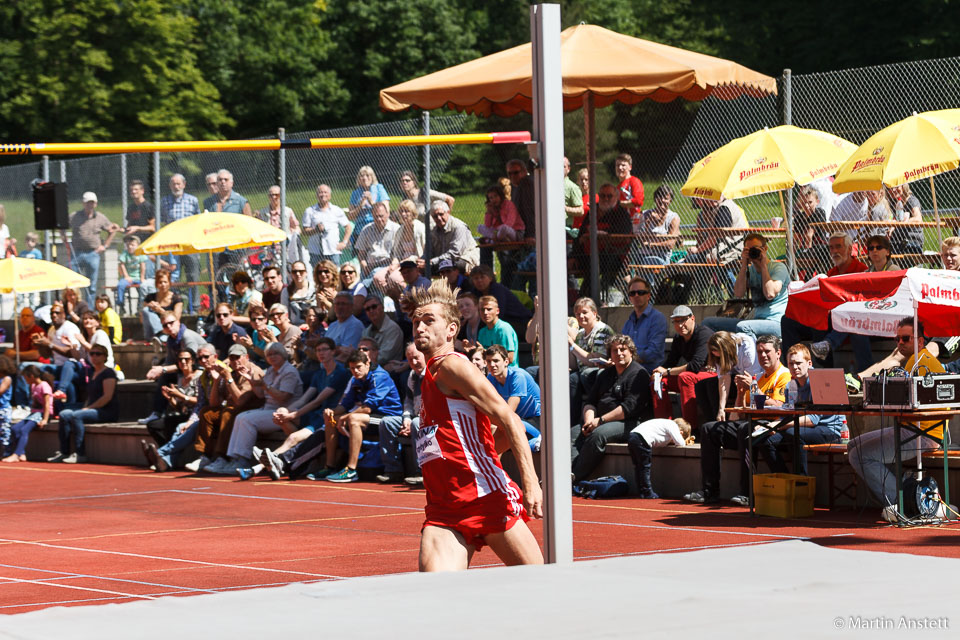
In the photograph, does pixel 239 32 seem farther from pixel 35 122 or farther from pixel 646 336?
pixel 646 336

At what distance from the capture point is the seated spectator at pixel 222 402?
60.2 feet

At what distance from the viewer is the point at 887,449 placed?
12430 mm

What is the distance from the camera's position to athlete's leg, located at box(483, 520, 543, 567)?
734 cm

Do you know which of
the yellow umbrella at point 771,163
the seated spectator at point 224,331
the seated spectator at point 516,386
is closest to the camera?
the seated spectator at point 516,386

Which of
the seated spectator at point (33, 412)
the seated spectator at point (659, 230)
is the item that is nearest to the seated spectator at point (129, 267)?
the seated spectator at point (33, 412)

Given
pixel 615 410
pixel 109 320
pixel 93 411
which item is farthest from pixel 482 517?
pixel 109 320

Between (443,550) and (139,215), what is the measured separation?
18.1 metres

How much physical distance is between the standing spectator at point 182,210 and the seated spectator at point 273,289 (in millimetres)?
2885

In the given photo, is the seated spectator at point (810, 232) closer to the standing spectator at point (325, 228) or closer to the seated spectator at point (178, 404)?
the standing spectator at point (325, 228)

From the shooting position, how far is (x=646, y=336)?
15.9 m

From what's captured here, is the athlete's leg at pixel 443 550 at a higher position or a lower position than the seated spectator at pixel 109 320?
lower

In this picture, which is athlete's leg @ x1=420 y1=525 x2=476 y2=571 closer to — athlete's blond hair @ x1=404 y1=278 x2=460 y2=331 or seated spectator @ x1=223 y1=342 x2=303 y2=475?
athlete's blond hair @ x1=404 y1=278 x2=460 y2=331

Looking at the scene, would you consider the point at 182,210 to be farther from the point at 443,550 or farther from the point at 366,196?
the point at 443,550

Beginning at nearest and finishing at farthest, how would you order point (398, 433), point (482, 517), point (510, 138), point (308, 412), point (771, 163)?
point (482, 517) → point (510, 138) → point (771, 163) → point (398, 433) → point (308, 412)
